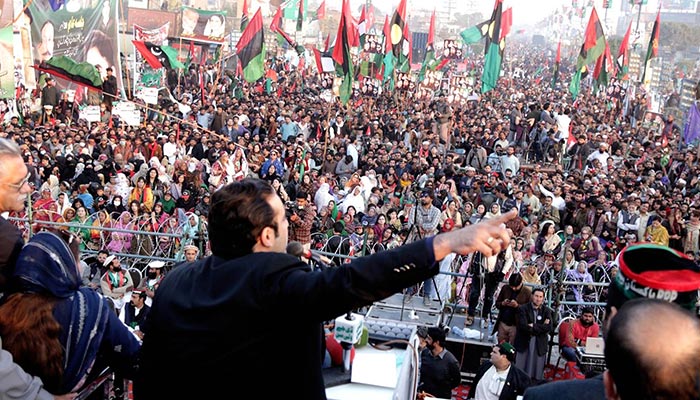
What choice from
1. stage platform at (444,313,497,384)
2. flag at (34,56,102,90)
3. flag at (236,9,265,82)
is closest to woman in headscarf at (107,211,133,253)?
flag at (34,56,102,90)

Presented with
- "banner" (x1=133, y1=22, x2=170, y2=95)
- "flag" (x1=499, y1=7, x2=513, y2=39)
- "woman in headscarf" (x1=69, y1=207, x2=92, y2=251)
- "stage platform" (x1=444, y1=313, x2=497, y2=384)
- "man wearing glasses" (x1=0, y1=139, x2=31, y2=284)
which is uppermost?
"flag" (x1=499, y1=7, x2=513, y2=39)

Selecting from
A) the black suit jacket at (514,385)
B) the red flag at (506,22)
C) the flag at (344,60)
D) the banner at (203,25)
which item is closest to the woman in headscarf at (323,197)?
the flag at (344,60)

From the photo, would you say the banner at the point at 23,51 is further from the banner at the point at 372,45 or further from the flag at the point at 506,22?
the banner at the point at 372,45

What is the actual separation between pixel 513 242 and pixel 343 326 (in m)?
7.46

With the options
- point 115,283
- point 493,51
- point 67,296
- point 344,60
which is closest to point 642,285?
point 67,296

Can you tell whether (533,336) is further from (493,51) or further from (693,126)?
(493,51)

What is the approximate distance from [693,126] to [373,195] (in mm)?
9956

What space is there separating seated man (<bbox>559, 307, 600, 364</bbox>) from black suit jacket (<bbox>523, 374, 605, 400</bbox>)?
5880 mm

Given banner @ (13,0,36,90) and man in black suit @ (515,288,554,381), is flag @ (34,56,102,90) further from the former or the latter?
man in black suit @ (515,288,554,381)

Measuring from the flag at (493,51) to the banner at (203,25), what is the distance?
66.2ft

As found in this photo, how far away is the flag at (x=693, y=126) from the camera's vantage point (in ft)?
59.2

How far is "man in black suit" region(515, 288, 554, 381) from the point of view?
7.30m

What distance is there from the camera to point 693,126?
1820 cm

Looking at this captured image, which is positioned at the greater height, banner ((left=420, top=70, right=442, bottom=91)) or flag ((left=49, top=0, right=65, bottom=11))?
flag ((left=49, top=0, right=65, bottom=11))
